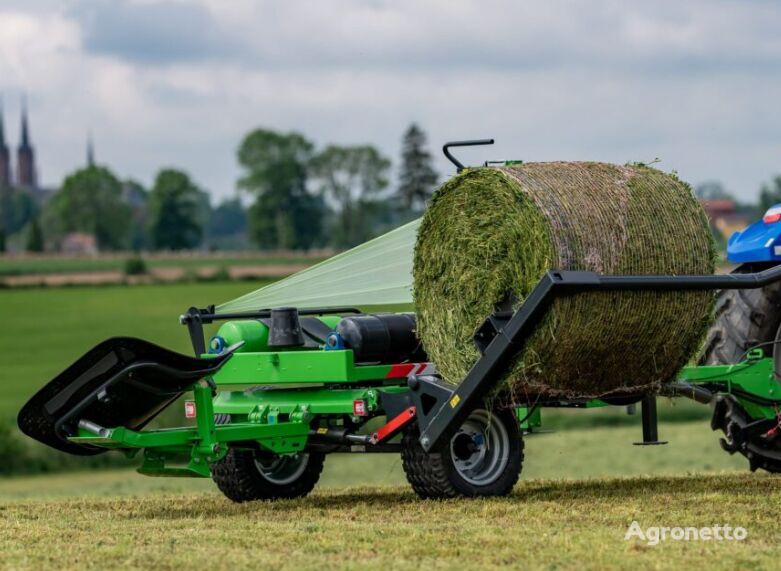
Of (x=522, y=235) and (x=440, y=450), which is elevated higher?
(x=522, y=235)

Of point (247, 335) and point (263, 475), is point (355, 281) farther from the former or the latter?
point (263, 475)

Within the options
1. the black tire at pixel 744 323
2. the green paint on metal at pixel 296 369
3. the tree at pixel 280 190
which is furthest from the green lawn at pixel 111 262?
the green paint on metal at pixel 296 369

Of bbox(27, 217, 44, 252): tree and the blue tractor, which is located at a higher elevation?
bbox(27, 217, 44, 252): tree

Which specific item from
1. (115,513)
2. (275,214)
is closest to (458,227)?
(115,513)

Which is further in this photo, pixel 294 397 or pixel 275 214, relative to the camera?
pixel 275 214

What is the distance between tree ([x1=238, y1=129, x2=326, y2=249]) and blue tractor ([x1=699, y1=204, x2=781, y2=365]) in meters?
72.9

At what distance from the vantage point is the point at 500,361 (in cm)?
930

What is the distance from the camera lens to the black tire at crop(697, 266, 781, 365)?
1109 centimetres

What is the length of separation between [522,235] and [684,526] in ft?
6.71

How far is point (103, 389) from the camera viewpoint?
9.36 metres

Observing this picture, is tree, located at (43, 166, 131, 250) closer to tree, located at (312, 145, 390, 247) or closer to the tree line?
the tree line

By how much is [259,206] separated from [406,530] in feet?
280

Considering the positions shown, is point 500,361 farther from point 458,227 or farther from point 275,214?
point 275,214

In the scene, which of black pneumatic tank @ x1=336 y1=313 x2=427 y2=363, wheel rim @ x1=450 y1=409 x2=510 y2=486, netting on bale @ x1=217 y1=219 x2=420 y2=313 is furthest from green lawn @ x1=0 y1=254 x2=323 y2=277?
wheel rim @ x1=450 y1=409 x2=510 y2=486
